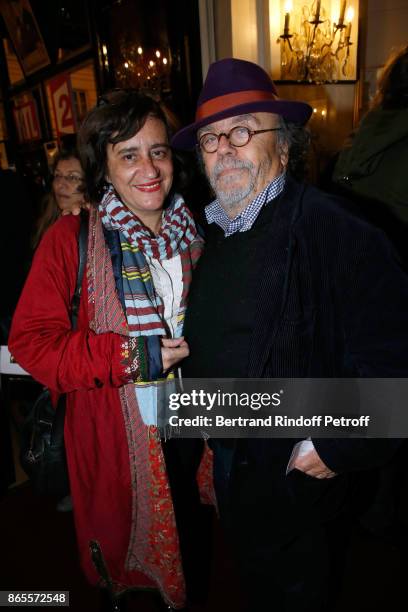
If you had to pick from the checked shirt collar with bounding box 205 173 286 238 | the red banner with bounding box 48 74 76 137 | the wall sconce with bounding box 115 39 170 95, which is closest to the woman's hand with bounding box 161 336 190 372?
A: the checked shirt collar with bounding box 205 173 286 238

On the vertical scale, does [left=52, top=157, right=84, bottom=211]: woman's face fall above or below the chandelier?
below

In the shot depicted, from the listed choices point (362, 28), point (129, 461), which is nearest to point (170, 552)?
point (129, 461)

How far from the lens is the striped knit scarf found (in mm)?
1312

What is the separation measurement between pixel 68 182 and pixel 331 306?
189cm

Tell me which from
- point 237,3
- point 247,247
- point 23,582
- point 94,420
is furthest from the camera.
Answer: point 237,3

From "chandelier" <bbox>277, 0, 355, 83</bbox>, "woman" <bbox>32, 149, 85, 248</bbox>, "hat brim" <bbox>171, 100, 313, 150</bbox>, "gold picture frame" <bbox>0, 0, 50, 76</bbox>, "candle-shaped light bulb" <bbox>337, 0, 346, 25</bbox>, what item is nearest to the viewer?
"hat brim" <bbox>171, 100, 313, 150</bbox>

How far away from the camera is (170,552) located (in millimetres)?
1441

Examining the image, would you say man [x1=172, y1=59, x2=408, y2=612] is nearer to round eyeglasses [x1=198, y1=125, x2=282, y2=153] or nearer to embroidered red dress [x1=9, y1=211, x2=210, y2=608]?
round eyeglasses [x1=198, y1=125, x2=282, y2=153]

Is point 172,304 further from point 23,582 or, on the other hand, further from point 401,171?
point 23,582

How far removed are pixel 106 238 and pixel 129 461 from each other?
797 mm

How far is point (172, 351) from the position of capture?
1.24m

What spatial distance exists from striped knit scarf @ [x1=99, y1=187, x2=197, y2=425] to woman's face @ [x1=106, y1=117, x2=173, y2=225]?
50mm

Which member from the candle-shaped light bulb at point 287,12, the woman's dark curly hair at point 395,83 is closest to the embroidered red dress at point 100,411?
the woman's dark curly hair at point 395,83

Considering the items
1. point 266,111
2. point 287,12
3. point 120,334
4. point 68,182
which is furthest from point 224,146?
point 287,12
